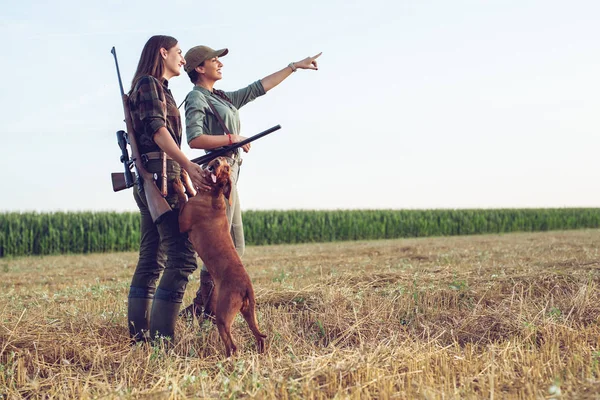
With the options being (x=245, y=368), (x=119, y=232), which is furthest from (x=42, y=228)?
(x=245, y=368)

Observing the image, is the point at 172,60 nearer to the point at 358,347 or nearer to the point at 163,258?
the point at 163,258

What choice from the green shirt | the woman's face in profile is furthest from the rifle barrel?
the woman's face in profile

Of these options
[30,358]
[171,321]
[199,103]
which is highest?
[199,103]

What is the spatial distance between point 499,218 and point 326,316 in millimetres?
37674

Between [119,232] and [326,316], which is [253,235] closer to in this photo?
[119,232]

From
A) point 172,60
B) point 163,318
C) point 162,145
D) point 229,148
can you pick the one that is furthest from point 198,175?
point 163,318

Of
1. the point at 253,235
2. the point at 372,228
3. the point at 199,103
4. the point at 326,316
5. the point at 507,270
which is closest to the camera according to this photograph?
the point at 199,103

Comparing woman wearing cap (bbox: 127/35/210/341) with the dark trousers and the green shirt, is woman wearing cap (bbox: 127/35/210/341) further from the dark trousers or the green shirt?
the green shirt

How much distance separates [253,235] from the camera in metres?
29.1

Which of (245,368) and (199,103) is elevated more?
(199,103)

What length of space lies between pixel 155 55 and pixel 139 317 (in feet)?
6.93

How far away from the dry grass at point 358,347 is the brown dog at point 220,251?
308mm

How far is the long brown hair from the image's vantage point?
14.3 ft

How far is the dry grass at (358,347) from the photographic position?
351 centimetres
